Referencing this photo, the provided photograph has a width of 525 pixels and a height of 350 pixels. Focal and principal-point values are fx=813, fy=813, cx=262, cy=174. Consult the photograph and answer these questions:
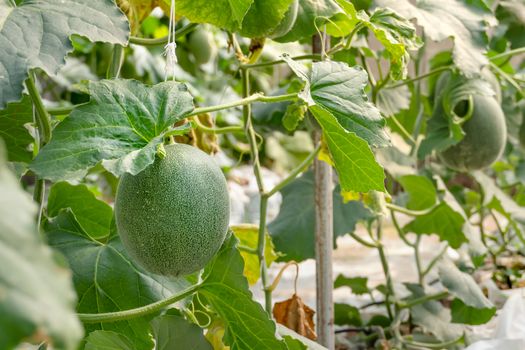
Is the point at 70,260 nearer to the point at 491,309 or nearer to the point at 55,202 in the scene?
the point at 55,202

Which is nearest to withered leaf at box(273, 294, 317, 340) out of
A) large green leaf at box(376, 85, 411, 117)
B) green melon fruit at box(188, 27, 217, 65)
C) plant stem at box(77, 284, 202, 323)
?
plant stem at box(77, 284, 202, 323)

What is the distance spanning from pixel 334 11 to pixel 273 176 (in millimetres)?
2704

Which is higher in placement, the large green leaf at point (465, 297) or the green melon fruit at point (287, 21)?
the green melon fruit at point (287, 21)

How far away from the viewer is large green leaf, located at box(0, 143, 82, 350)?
1.05 feet

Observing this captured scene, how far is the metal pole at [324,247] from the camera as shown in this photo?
139cm

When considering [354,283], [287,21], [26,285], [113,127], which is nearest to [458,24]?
[287,21]

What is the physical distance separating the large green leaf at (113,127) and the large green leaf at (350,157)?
6.7 inches

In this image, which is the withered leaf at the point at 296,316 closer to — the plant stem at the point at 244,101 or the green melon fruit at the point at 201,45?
the plant stem at the point at 244,101

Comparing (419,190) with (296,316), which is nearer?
(296,316)

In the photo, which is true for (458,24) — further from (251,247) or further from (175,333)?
(175,333)

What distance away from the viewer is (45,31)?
76 cm

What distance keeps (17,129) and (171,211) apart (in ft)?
1.18

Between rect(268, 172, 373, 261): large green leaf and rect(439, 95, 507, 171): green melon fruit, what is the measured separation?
0.78 ft

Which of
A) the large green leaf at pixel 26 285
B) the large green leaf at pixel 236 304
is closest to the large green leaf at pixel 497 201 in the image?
the large green leaf at pixel 236 304
